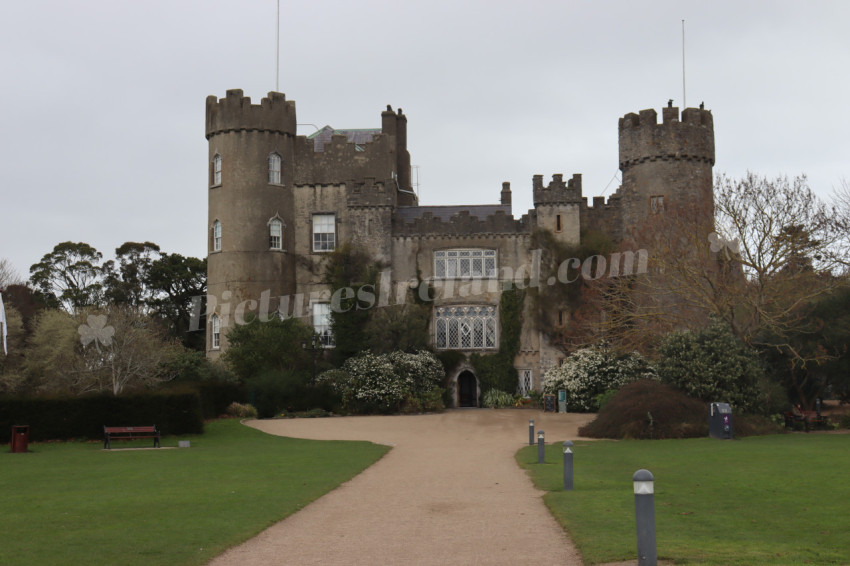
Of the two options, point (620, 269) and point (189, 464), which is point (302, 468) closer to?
point (189, 464)

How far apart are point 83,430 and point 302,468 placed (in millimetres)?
11062

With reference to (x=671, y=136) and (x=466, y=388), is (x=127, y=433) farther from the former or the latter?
(x=671, y=136)

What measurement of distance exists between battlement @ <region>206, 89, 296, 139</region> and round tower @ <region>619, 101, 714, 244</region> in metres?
17.3

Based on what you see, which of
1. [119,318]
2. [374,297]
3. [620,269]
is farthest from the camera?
[374,297]

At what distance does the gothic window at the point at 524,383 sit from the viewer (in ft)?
137

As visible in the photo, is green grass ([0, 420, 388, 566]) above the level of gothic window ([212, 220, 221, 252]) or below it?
below

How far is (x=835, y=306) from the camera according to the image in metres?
30.7

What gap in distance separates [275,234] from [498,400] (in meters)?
13.8

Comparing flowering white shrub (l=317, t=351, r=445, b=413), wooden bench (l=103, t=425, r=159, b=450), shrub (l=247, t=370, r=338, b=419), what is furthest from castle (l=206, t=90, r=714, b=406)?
wooden bench (l=103, t=425, r=159, b=450)

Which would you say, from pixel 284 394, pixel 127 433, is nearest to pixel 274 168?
pixel 284 394

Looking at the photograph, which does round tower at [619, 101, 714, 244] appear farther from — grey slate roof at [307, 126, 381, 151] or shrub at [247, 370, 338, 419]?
shrub at [247, 370, 338, 419]

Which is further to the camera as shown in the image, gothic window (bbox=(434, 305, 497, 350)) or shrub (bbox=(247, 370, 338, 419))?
gothic window (bbox=(434, 305, 497, 350))

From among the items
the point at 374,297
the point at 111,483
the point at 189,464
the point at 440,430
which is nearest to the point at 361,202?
the point at 374,297

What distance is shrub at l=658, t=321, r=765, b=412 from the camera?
87.8ft
